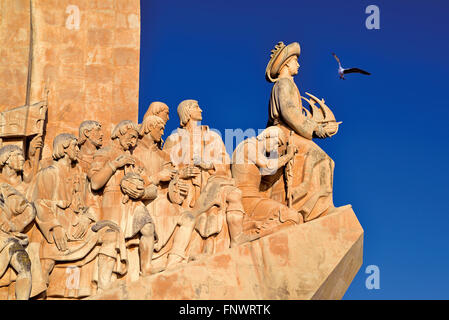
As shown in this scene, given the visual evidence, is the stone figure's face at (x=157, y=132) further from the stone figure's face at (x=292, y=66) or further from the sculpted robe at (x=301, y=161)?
the stone figure's face at (x=292, y=66)

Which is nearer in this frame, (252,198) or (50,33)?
(252,198)

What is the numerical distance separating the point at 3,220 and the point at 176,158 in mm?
2959

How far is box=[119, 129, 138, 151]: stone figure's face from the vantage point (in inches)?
552

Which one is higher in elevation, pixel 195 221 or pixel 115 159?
pixel 115 159

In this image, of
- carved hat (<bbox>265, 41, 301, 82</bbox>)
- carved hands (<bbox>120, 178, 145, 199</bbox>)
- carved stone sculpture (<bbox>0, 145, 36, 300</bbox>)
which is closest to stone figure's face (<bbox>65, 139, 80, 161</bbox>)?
carved stone sculpture (<bbox>0, 145, 36, 300</bbox>)

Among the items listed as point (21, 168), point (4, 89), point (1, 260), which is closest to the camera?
point (1, 260)

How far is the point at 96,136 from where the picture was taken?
46.4 feet

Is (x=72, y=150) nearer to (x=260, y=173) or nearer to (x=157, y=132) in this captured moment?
(x=157, y=132)

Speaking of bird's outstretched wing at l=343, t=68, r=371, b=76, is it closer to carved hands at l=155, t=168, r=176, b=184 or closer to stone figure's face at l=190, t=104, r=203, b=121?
stone figure's face at l=190, t=104, r=203, b=121

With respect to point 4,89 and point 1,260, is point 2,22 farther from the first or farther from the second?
point 1,260

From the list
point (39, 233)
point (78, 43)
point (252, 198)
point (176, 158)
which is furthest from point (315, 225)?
point (78, 43)

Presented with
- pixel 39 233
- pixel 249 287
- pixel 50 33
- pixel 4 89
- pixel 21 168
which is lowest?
pixel 249 287

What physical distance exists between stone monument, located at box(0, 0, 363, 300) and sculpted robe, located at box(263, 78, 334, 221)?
22mm

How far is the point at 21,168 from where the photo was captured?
1335 cm
